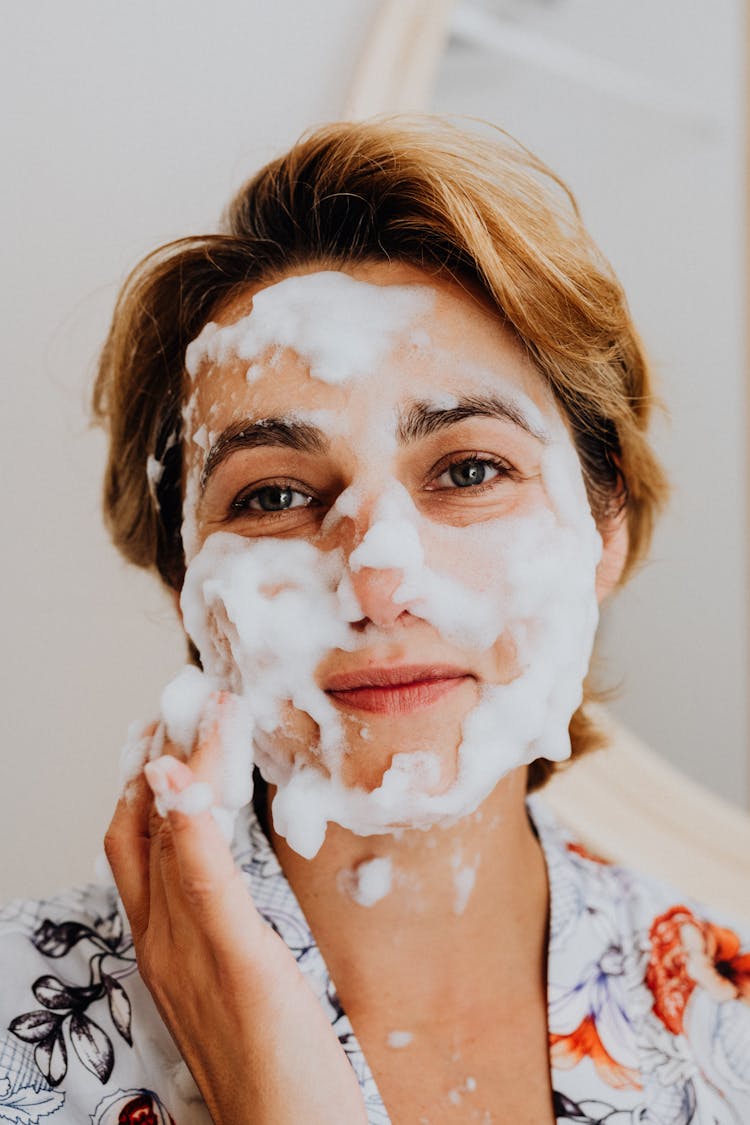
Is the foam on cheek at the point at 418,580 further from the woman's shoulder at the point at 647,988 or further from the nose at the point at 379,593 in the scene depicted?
the woman's shoulder at the point at 647,988

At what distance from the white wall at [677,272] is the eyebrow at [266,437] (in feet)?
1.88

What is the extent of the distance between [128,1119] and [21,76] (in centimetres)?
92

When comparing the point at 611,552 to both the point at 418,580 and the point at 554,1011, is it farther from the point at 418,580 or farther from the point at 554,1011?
the point at 554,1011

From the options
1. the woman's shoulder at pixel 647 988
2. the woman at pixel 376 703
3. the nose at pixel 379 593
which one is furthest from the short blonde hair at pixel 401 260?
the woman's shoulder at pixel 647 988

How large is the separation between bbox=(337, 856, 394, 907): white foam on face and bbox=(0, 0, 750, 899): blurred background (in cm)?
34

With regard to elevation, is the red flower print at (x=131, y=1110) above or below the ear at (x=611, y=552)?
below

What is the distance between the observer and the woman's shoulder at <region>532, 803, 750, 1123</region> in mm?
823

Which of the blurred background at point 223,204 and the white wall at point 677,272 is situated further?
the white wall at point 677,272

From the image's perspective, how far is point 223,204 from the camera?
1082mm

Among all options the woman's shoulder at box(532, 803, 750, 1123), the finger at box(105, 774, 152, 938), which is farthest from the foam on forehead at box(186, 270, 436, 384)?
the woman's shoulder at box(532, 803, 750, 1123)

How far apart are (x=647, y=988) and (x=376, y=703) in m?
0.39

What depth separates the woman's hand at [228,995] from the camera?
25.9 inches

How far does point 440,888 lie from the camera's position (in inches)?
32.9

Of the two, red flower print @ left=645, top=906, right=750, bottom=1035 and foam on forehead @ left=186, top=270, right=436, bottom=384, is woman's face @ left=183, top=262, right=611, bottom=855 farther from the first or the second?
red flower print @ left=645, top=906, right=750, bottom=1035
